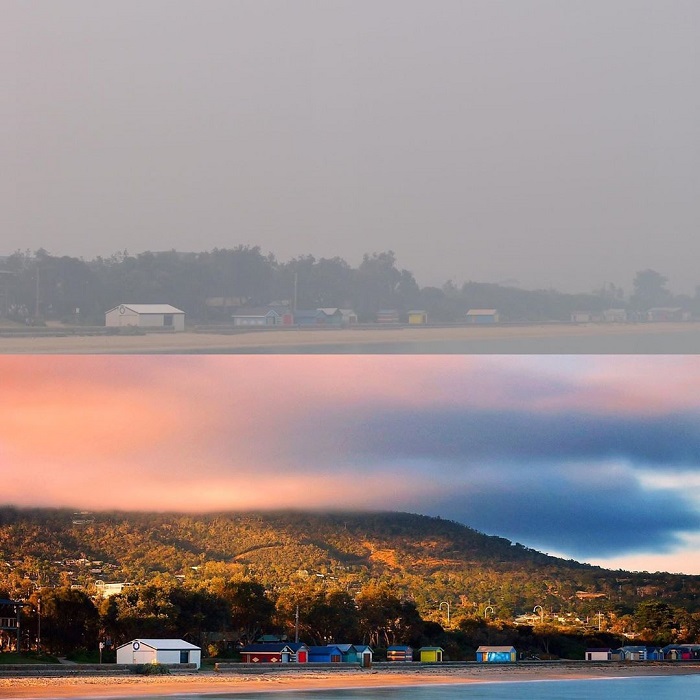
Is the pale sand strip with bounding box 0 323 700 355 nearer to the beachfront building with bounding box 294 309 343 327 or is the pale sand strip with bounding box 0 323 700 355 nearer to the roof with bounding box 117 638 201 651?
the beachfront building with bounding box 294 309 343 327

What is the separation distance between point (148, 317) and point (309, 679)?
4.68m

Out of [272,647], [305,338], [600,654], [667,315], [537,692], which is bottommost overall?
[537,692]

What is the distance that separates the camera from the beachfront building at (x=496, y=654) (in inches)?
512

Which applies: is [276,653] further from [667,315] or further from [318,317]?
[667,315]

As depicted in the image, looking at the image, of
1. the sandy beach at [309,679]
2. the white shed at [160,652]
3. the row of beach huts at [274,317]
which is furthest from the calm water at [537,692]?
the row of beach huts at [274,317]

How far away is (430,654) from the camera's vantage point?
43.1 feet

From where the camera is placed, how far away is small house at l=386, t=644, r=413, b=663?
42.2 feet

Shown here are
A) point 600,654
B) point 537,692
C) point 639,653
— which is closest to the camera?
point 537,692

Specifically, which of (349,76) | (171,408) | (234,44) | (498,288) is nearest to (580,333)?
(498,288)

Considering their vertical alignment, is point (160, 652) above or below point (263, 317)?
below

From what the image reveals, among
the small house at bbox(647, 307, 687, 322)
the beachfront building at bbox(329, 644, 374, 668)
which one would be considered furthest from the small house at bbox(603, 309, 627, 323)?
the beachfront building at bbox(329, 644, 374, 668)

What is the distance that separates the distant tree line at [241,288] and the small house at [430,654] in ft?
17.6

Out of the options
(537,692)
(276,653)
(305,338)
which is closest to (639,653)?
(537,692)

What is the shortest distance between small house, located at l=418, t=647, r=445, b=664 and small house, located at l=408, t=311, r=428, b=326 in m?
5.30
